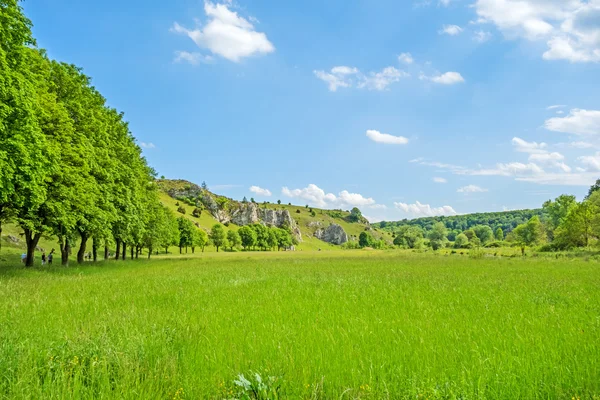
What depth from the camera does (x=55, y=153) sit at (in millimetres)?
21453

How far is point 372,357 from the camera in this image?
17.9 feet

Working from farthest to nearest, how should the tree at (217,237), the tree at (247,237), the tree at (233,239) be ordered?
1. the tree at (247,237)
2. the tree at (233,239)
3. the tree at (217,237)

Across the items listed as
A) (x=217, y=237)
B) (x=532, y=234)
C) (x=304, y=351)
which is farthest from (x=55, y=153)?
(x=532, y=234)

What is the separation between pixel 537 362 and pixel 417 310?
14.3ft

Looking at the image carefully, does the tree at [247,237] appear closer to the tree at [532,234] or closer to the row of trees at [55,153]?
the tree at [532,234]

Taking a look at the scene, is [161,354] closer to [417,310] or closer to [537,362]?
[537,362]

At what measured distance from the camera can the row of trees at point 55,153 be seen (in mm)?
17297

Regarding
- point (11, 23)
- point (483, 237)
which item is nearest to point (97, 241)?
point (11, 23)

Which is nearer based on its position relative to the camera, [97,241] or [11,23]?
[11,23]

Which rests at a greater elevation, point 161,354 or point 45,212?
point 45,212

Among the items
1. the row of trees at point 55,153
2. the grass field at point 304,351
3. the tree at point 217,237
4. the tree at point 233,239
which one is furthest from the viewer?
the tree at point 233,239

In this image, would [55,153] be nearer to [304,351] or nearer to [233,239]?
[304,351]

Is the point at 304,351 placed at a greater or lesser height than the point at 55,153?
lesser

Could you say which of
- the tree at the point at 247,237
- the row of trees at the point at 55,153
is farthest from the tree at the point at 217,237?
the row of trees at the point at 55,153
